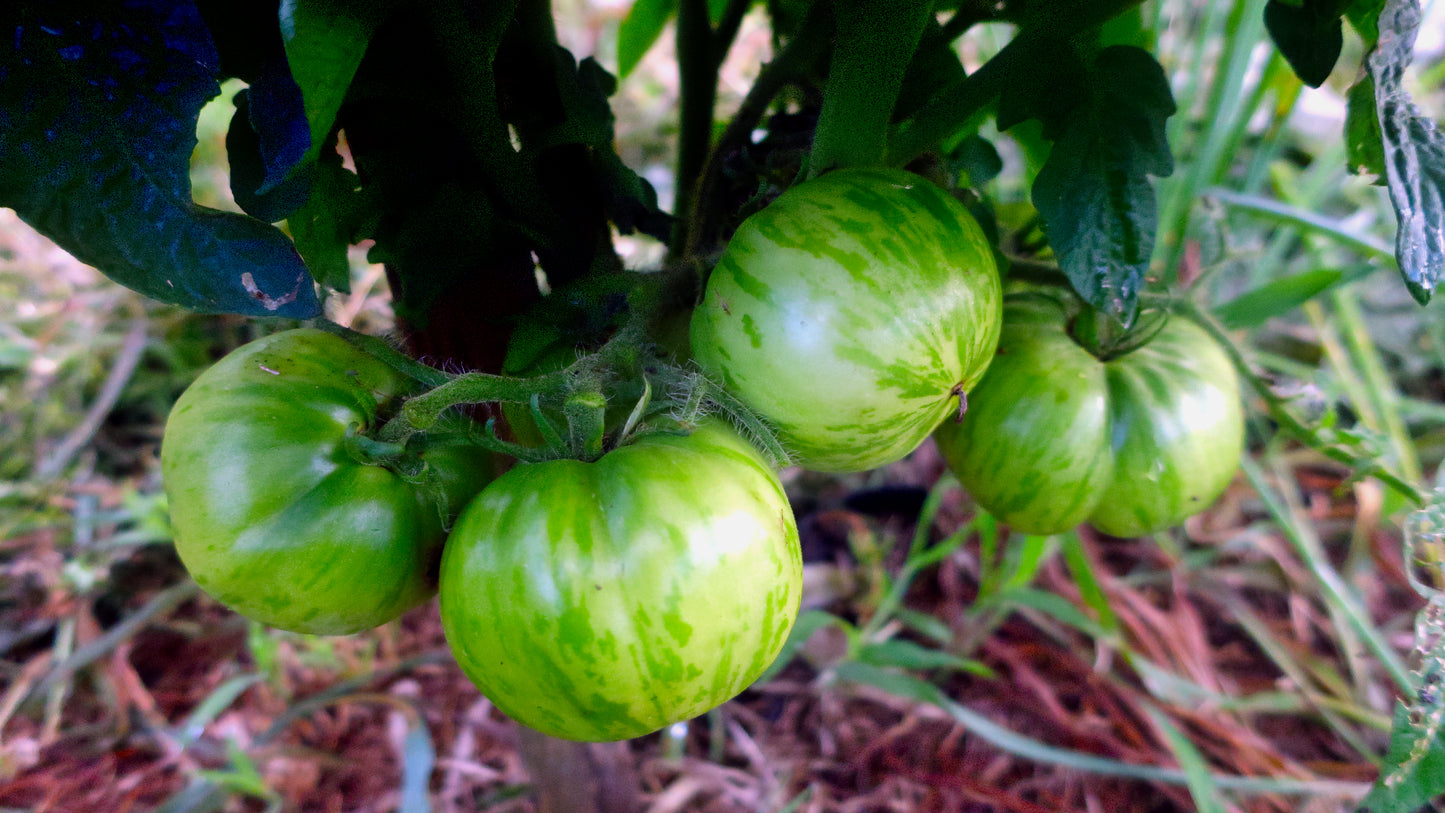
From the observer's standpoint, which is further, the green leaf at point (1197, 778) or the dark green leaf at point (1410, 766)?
the green leaf at point (1197, 778)

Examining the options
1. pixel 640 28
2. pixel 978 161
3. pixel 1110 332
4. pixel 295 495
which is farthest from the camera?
pixel 640 28

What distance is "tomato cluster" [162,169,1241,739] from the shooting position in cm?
45

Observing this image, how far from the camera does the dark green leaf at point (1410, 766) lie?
55cm

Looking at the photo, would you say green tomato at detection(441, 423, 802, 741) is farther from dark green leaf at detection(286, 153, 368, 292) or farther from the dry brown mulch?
the dry brown mulch

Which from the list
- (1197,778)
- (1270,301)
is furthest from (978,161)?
(1197,778)

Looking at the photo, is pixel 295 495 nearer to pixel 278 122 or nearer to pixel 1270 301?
pixel 278 122

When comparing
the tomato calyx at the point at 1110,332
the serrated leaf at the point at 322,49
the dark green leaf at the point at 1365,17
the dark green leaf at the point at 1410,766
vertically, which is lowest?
the dark green leaf at the point at 1410,766

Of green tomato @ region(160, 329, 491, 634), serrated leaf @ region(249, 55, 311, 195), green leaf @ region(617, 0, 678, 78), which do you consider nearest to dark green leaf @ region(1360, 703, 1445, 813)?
green tomato @ region(160, 329, 491, 634)

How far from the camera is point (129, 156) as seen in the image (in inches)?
18.1

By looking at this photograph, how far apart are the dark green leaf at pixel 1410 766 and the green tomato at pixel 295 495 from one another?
66cm

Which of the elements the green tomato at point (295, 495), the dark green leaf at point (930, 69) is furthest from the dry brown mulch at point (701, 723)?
the dark green leaf at point (930, 69)

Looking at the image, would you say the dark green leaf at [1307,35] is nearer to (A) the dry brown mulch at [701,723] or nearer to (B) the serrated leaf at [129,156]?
(B) the serrated leaf at [129,156]

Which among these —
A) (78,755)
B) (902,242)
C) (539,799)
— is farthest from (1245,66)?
(78,755)

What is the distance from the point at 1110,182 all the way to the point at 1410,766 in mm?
447
